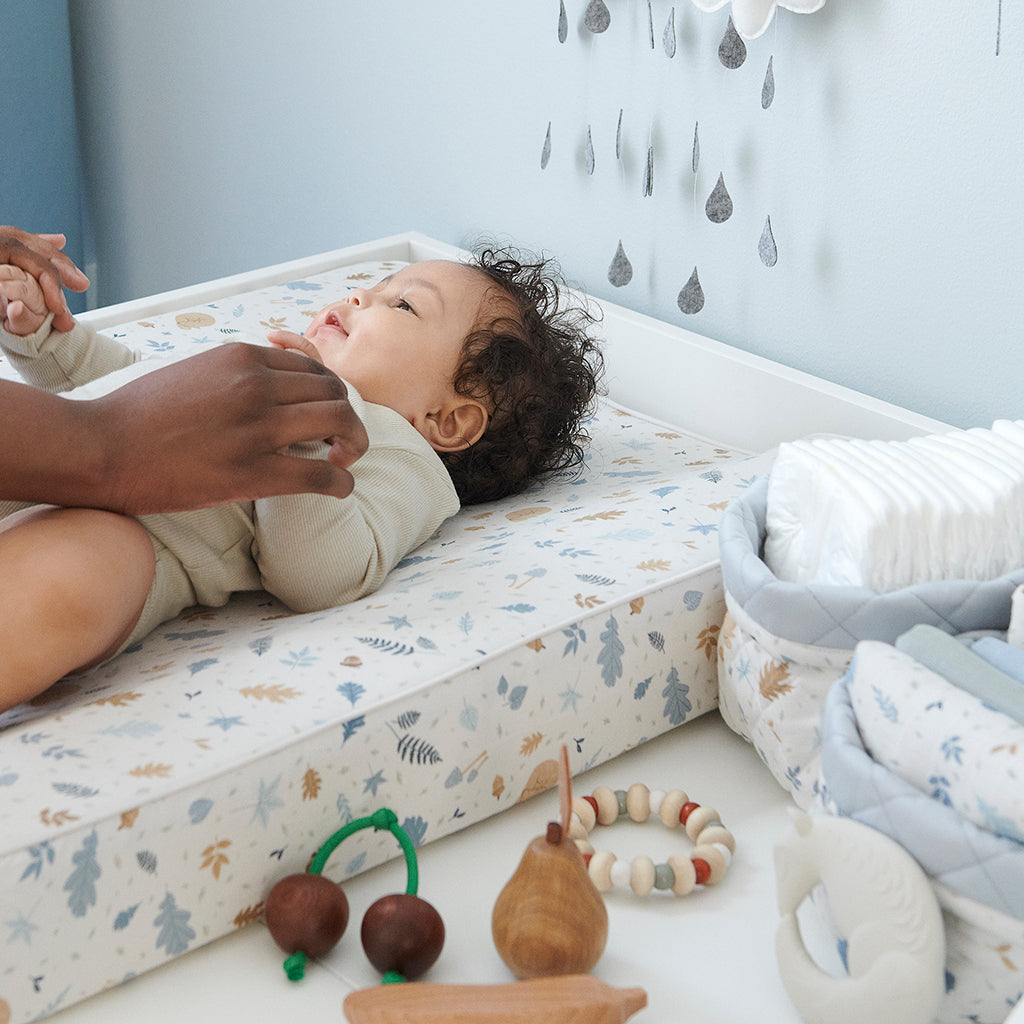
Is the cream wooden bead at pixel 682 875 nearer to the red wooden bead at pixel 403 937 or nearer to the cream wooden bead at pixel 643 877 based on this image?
the cream wooden bead at pixel 643 877

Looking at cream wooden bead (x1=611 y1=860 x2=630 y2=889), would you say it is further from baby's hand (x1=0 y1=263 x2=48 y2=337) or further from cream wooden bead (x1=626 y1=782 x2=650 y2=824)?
baby's hand (x1=0 y1=263 x2=48 y2=337)

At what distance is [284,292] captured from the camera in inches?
63.0

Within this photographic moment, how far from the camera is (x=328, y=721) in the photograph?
769 millimetres

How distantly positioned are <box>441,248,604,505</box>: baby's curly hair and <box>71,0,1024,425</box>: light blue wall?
0.23m

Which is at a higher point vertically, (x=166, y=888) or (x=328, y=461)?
(x=328, y=461)

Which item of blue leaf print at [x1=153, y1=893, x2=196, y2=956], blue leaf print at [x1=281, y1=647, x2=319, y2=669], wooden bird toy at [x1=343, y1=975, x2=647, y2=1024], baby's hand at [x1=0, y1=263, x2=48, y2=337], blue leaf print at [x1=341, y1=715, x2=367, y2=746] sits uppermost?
baby's hand at [x1=0, y1=263, x2=48, y2=337]

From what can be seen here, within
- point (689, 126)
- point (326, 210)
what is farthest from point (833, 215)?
point (326, 210)

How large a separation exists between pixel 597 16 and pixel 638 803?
977 millimetres

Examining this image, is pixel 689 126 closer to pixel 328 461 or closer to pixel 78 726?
pixel 328 461

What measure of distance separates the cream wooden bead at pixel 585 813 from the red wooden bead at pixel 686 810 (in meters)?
0.06

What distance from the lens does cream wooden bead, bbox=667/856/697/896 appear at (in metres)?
0.77

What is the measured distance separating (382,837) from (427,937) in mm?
126

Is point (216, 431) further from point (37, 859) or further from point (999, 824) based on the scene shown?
point (999, 824)

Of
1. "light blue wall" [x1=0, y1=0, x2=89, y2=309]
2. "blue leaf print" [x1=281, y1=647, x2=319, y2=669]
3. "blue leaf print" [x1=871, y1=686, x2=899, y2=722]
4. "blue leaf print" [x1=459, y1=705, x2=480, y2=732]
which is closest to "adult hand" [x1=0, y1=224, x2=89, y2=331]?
"blue leaf print" [x1=281, y1=647, x2=319, y2=669]
